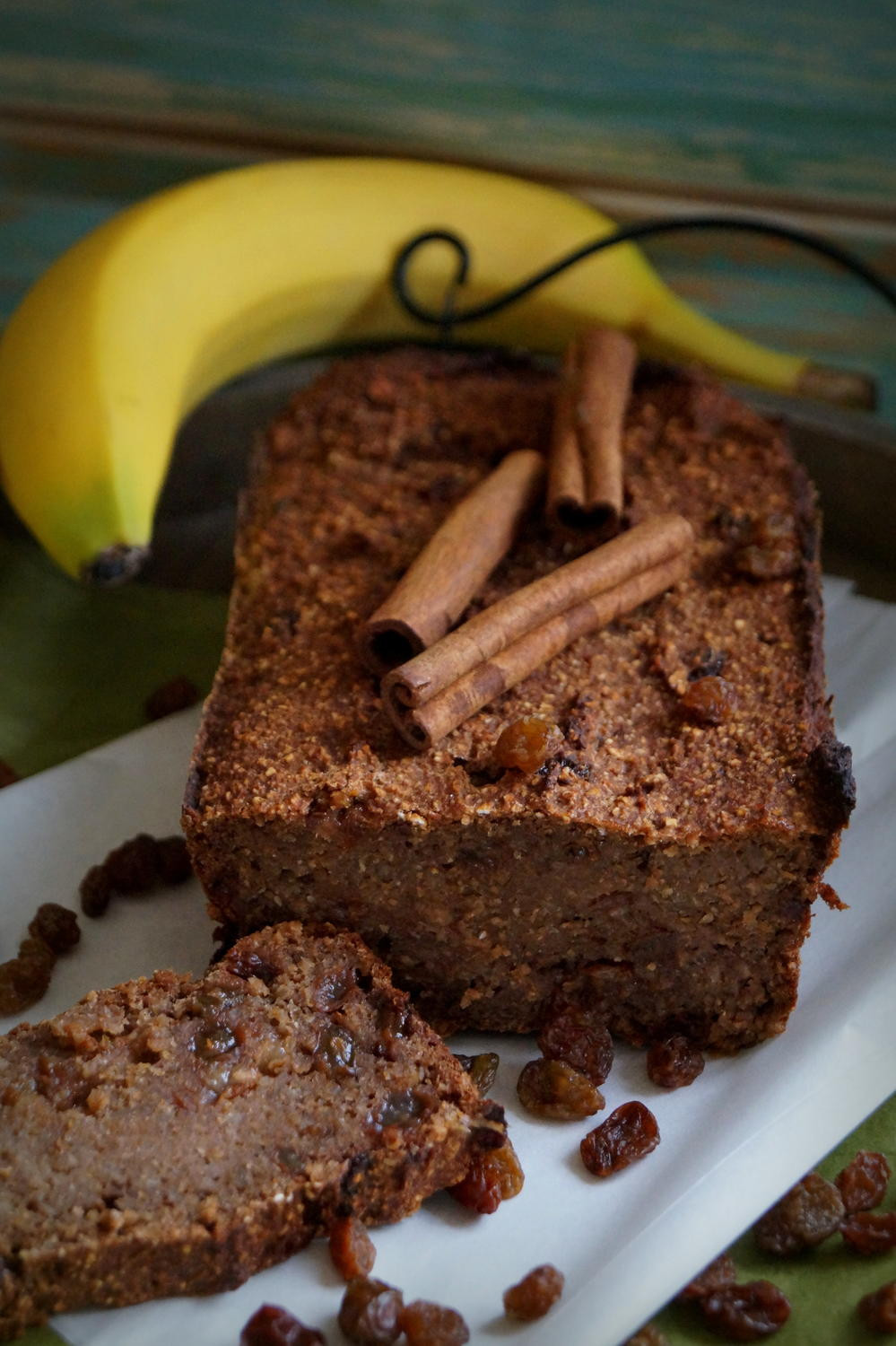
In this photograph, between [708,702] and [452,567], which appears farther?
[452,567]

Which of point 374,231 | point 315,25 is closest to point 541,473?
point 374,231

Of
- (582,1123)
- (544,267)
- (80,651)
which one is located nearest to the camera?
(582,1123)

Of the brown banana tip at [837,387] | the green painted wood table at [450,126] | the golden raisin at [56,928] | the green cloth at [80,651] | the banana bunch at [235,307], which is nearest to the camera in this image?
the golden raisin at [56,928]

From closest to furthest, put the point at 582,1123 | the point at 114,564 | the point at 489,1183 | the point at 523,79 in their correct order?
1. the point at 489,1183
2. the point at 582,1123
3. the point at 114,564
4. the point at 523,79

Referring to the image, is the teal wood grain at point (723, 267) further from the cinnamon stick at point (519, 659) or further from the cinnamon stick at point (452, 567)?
the cinnamon stick at point (519, 659)

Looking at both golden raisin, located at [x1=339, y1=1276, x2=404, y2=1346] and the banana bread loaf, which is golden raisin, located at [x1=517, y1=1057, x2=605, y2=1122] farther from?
golden raisin, located at [x1=339, y1=1276, x2=404, y2=1346]

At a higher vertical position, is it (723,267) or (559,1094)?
(723,267)

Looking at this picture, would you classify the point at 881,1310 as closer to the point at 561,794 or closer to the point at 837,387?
the point at 561,794

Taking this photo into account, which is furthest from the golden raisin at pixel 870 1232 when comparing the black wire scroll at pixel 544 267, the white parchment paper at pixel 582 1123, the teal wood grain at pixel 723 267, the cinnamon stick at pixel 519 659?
the teal wood grain at pixel 723 267

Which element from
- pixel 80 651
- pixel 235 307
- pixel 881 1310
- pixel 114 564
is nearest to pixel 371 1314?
pixel 881 1310
